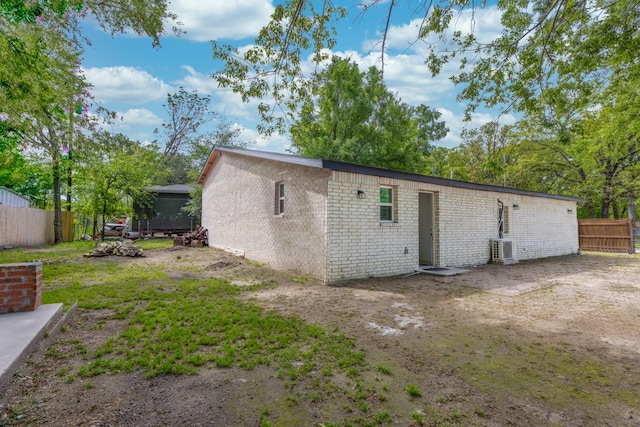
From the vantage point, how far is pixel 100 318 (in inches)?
172

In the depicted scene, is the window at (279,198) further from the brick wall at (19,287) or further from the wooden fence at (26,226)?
the wooden fence at (26,226)

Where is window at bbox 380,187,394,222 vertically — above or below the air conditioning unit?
above

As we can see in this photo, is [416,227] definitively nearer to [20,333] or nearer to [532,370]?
[532,370]

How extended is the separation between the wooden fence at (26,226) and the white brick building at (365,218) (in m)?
8.76

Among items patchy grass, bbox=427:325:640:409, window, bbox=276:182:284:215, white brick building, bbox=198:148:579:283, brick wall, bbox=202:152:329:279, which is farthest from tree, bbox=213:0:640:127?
patchy grass, bbox=427:325:640:409

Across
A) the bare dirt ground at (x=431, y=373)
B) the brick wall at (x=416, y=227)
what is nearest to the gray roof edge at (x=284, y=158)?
the brick wall at (x=416, y=227)

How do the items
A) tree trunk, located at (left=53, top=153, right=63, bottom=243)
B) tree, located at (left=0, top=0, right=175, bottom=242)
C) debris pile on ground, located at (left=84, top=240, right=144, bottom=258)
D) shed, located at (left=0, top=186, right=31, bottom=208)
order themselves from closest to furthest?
tree, located at (left=0, top=0, right=175, bottom=242)
debris pile on ground, located at (left=84, top=240, right=144, bottom=258)
tree trunk, located at (left=53, top=153, right=63, bottom=243)
shed, located at (left=0, top=186, right=31, bottom=208)

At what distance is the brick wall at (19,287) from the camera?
3738 millimetres

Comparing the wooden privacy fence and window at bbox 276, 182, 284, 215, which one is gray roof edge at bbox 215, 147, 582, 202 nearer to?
window at bbox 276, 182, 284, 215

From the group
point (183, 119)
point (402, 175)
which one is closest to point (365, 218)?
point (402, 175)

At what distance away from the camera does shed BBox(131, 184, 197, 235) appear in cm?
1987

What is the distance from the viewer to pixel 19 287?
3803 mm

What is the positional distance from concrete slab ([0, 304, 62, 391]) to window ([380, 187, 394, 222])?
648 centimetres

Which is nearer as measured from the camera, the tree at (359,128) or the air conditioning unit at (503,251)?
the air conditioning unit at (503,251)
